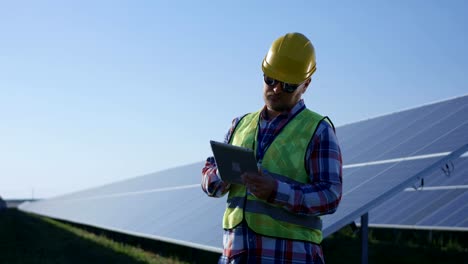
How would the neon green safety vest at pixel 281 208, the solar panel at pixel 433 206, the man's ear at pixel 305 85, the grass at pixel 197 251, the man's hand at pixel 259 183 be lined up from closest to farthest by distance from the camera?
1. the man's hand at pixel 259 183
2. the neon green safety vest at pixel 281 208
3. the man's ear at pixel 305 85
4. the solar panel at pixel 433 206
5. the grass at pixel 197 251

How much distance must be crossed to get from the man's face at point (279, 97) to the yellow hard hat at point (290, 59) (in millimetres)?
53

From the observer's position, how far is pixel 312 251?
295 centimetres

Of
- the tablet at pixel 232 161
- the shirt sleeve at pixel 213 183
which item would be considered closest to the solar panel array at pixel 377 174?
the shirt sleeve at pixel 213 183

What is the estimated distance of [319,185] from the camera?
2914mm

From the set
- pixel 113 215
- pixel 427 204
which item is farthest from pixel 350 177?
pixel 113 215

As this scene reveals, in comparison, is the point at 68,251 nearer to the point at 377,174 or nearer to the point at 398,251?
the point at 398,251

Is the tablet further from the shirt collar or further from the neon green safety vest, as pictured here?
the shirt collar

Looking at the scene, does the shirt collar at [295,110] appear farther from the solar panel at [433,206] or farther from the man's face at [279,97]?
the solar panel at [433,206]

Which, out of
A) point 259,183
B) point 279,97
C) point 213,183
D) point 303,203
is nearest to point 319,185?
point 303,203

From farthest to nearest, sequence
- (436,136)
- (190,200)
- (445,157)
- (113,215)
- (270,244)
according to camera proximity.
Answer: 1. (113,215)
2. (190,200)
3. (436,136)
4. (445,157)
5. (270,244)

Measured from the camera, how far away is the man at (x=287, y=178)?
9.45 feet

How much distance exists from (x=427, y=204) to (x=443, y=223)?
1.13 meters

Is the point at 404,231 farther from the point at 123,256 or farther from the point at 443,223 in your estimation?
the point at 123,256

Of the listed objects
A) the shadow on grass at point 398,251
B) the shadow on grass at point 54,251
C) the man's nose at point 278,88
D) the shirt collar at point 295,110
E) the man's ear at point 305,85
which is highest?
the man's ear at point 305,85
